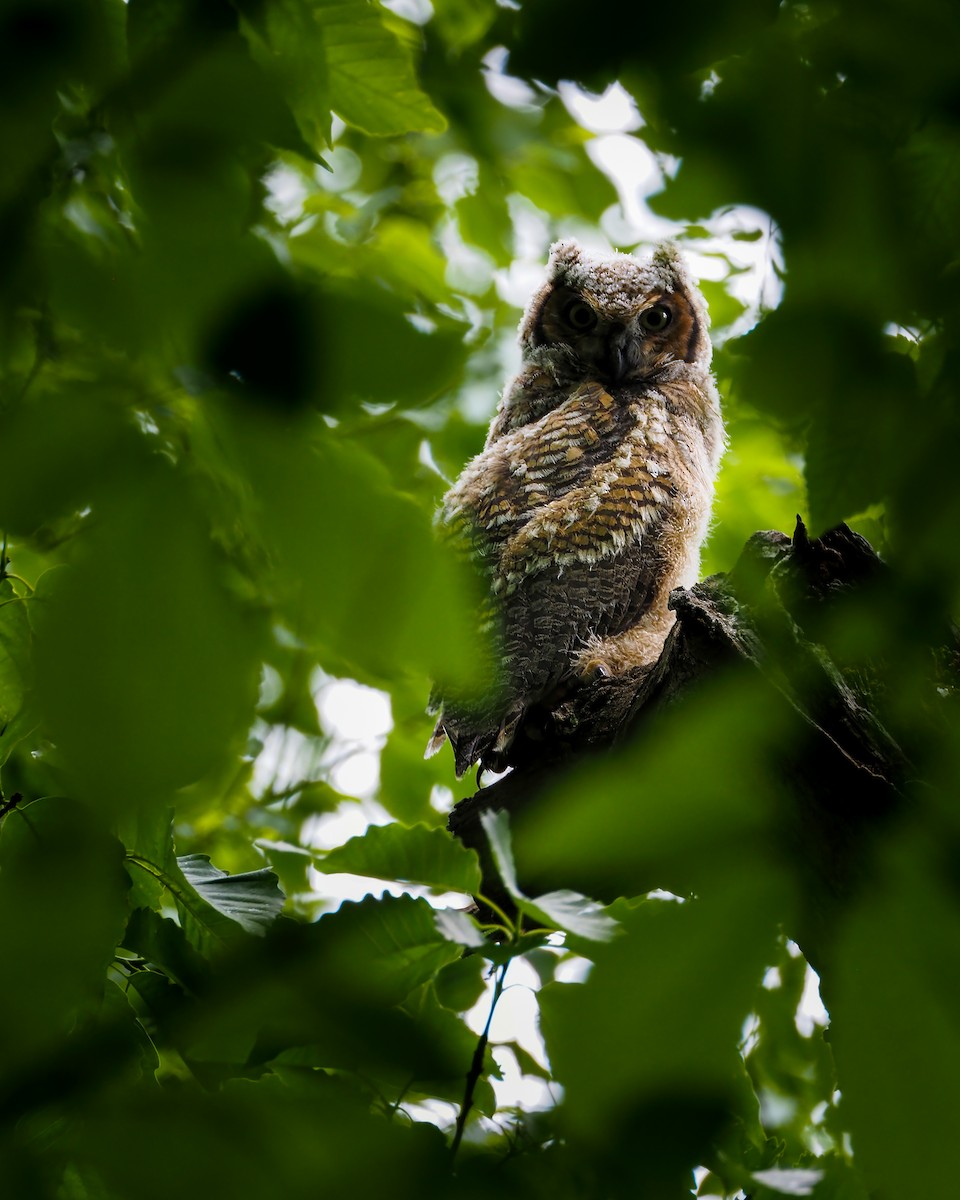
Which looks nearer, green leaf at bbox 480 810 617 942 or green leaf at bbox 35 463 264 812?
green leaf at bbox 35 463 264 812

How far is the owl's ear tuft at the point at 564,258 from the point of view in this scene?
3.85 metres

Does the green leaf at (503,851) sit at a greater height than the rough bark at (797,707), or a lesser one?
greater

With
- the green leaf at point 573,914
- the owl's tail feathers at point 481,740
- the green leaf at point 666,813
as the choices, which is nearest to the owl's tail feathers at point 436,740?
the owl's tail feathers at point 481,740

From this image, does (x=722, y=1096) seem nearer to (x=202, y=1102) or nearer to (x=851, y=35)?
(x=202, y=1102)

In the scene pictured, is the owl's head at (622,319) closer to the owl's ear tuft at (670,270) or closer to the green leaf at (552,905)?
the owl's ear tuft at (670,270)

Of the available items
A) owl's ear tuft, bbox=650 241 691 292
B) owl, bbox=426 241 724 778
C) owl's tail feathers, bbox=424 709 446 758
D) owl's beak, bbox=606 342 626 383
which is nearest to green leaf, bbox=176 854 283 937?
owl, bbox=426 241 724 778

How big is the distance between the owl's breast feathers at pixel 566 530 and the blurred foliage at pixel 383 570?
1.75m

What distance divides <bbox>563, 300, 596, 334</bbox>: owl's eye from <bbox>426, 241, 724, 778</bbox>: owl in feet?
0.04

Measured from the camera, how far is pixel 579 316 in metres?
3.77

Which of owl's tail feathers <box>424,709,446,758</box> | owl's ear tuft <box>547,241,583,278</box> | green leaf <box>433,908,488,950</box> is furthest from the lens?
owl's ear tuft <box>547,241,583,278</box>

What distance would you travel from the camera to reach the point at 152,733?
0.38 meters

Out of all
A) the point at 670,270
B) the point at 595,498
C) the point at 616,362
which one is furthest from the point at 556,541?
the point at 670,270

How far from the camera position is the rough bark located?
0.59 m

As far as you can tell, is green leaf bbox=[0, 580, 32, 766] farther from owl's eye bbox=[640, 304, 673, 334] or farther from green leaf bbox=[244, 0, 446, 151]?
owl's eye bbox=[640, 304, 673, 334]
